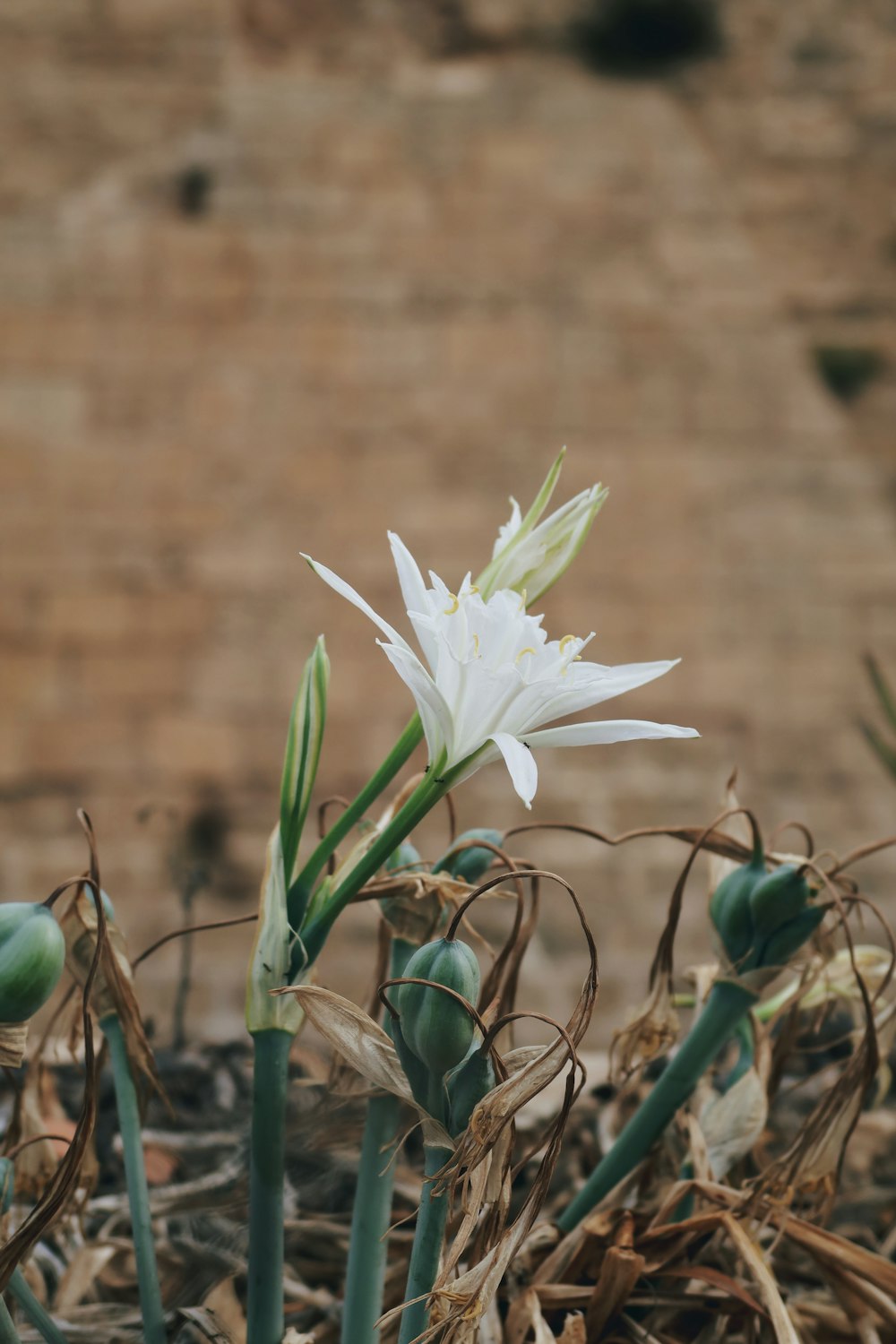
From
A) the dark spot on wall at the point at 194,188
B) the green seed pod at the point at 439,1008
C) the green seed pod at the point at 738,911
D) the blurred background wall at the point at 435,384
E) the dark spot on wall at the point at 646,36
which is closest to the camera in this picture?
the green seed pod at the point at 439,1008

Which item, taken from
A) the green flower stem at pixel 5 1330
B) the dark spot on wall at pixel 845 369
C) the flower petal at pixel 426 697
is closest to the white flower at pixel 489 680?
the flower petal at pixel 426 697

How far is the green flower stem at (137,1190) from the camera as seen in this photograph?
41 cm

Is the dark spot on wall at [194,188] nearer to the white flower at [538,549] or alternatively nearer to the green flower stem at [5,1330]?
the white flower at [538,549]

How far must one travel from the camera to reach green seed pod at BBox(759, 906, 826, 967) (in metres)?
0.43

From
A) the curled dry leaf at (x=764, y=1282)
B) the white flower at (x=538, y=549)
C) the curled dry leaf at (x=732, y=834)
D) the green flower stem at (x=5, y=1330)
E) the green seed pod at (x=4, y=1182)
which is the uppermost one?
the white flower at (x=538, y=549)

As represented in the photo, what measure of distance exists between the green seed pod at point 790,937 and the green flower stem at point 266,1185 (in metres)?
0.18

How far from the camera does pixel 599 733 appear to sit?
1.23ft

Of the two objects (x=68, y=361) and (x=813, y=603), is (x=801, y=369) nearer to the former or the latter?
(x=813, y=603)

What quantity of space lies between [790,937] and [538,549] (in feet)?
0.56

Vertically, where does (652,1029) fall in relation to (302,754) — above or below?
below

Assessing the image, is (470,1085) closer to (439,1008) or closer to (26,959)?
(439,1008)

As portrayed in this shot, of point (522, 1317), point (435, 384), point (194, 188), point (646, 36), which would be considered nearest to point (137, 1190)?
point (522, 1317)

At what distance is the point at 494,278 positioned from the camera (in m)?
2.78

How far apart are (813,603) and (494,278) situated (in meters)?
1.08
